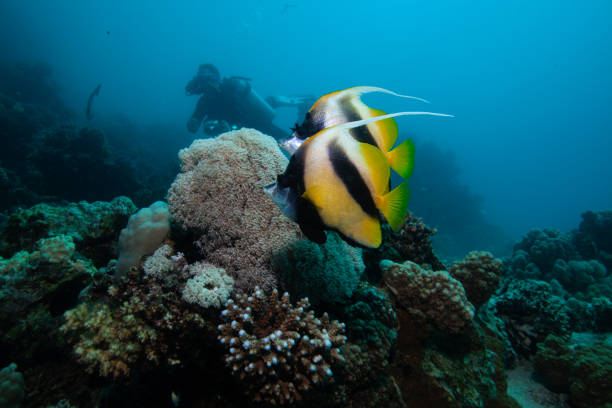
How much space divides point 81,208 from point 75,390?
12.0 feet

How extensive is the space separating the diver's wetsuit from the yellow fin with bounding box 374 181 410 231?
13.6 metres

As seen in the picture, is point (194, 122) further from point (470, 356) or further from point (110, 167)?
point (470, 356)

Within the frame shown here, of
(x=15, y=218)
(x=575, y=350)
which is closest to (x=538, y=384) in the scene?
(x=575, y=350)

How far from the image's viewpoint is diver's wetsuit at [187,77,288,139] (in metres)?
13.0

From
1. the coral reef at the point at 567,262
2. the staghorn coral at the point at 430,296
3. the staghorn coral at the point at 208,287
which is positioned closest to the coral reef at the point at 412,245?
the staghorn coral at the point at 430,296

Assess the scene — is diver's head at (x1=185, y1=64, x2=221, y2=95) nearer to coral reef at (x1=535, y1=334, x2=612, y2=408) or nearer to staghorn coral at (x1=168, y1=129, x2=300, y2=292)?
staghorn coral at (x1=168, y1=129, x2=300, y2=292)

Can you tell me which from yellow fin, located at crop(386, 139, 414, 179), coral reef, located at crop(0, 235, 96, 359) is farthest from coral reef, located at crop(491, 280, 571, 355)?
coral reef, located at crop(0, 235, 96, 359)

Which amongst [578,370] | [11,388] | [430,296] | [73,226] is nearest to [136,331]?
[11,388]

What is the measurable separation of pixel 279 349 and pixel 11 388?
2400 millimetres

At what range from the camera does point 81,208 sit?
4891 mm

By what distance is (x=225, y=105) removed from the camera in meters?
13.3

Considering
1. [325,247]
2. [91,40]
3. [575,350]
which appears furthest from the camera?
[91,40]

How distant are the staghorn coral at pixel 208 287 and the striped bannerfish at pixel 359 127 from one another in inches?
56.5

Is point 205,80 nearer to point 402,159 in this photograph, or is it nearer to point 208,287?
point 208,287
